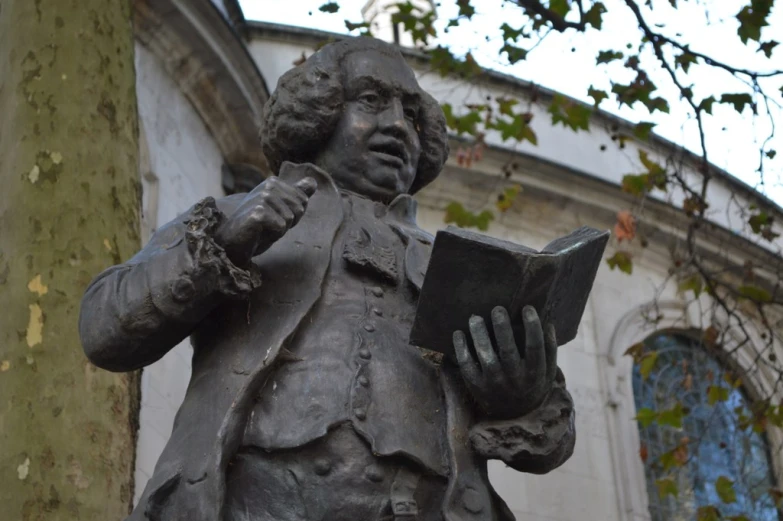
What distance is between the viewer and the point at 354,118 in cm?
353

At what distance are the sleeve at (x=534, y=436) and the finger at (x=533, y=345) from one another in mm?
175

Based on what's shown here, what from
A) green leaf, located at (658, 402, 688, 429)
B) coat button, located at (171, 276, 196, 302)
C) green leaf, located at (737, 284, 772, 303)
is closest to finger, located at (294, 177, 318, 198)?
coat button, located at (171, 276, 196, 302)

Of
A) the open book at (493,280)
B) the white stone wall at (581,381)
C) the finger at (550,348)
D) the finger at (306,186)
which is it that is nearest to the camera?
the open book at (493,280)

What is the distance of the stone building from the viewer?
10.9 metres

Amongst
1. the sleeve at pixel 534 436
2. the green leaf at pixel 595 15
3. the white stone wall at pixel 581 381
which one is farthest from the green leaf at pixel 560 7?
the sleeve at pixel 534 436

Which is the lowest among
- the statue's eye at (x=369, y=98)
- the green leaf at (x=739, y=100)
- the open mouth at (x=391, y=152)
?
the open mouth at (x=391, y=152)

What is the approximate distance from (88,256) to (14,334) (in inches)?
15.7

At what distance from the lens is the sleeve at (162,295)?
2945mm

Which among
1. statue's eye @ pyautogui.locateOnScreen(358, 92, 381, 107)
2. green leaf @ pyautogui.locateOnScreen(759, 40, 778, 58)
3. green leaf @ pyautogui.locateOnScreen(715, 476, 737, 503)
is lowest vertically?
statue's eye @ pyautogui.locateOnScreen(358, 92, 381, 107)

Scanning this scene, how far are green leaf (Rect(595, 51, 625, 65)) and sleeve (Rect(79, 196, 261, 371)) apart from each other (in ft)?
21.3

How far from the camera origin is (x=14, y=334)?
4863 millimetres

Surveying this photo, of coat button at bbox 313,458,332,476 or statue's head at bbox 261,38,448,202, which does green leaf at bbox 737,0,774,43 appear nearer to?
statue's head at bbox 261,38,448,202

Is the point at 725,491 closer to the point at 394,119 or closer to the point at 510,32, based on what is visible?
the point at 510,32

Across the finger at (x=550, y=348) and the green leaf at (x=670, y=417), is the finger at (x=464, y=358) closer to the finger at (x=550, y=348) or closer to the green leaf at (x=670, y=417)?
the finger at (x=550, y=348)
